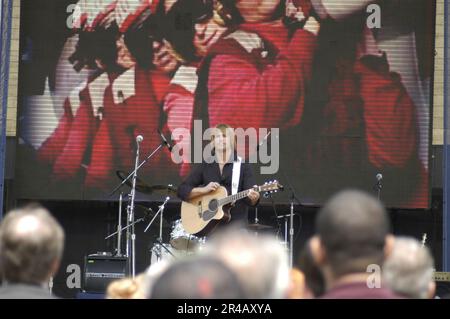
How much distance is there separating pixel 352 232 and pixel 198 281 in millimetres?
664

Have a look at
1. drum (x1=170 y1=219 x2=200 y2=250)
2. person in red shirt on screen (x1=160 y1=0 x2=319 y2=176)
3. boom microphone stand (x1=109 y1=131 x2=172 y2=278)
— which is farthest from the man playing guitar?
person in red shirt on screen (x1=160 y1=0 x2=319 y2=176)

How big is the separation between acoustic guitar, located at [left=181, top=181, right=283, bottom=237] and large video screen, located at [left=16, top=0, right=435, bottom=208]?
1634mm

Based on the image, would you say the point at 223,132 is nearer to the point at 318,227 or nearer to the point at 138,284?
the point at 138,284

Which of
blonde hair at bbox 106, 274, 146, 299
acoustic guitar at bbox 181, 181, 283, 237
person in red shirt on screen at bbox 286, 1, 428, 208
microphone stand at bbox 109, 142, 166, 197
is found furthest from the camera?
person in red shirt on screen at bbox 286, 1, 428, 208

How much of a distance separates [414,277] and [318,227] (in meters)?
0.52

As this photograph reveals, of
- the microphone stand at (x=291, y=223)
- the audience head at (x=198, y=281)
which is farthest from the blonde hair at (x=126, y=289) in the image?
the microphone stand at (x=291, y=223)

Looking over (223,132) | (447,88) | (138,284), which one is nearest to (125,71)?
(223,132)

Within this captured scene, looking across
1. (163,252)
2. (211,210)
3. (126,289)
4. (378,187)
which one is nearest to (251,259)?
(126,289)

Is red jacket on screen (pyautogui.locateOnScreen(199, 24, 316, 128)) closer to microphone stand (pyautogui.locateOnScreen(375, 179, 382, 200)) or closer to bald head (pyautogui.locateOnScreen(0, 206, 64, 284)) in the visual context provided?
microphone stand (pyautogui.locateOnScreen(375, 179, 382, 200))

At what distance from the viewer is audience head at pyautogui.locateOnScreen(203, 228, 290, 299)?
2359 mm

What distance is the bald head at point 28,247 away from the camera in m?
2.68

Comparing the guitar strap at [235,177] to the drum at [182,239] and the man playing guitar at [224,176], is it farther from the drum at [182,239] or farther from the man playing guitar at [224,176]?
the drum at [182,239]

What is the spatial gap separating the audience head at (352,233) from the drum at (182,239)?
643 centimetres

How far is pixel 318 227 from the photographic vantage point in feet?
8.73
